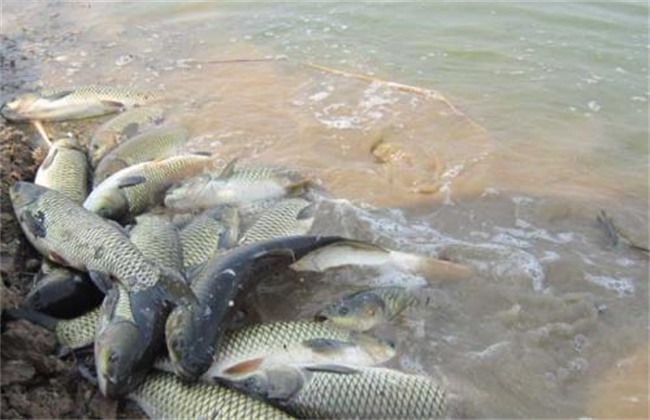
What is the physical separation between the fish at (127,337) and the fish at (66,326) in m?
0.25

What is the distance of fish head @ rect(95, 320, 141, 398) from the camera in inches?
142

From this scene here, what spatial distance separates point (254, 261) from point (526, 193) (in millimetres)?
3106

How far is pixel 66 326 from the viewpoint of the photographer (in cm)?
417

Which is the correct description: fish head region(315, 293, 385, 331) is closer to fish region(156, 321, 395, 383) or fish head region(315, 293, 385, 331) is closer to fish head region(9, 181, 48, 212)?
fish region(156, 321, 395, 383)

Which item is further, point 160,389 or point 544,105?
point 544,105

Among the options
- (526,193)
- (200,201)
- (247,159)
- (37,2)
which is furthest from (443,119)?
(37,2)

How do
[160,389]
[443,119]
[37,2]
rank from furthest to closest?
[37,2] → [443,119] → [160,389]

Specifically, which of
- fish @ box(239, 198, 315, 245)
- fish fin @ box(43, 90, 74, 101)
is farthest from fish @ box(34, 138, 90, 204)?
fish @ box(239, 198, 315, 245)

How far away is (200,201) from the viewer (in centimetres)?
568

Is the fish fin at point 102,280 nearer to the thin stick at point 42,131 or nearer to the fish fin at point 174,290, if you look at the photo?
the fish fin at point 174,290

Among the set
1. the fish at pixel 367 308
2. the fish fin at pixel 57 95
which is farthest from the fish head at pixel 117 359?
the fish fin at pixel 57 95

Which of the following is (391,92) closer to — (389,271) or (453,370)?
(389,271)

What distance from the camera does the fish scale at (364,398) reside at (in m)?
3.70

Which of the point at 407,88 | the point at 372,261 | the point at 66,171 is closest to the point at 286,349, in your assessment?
the point at 372,261
